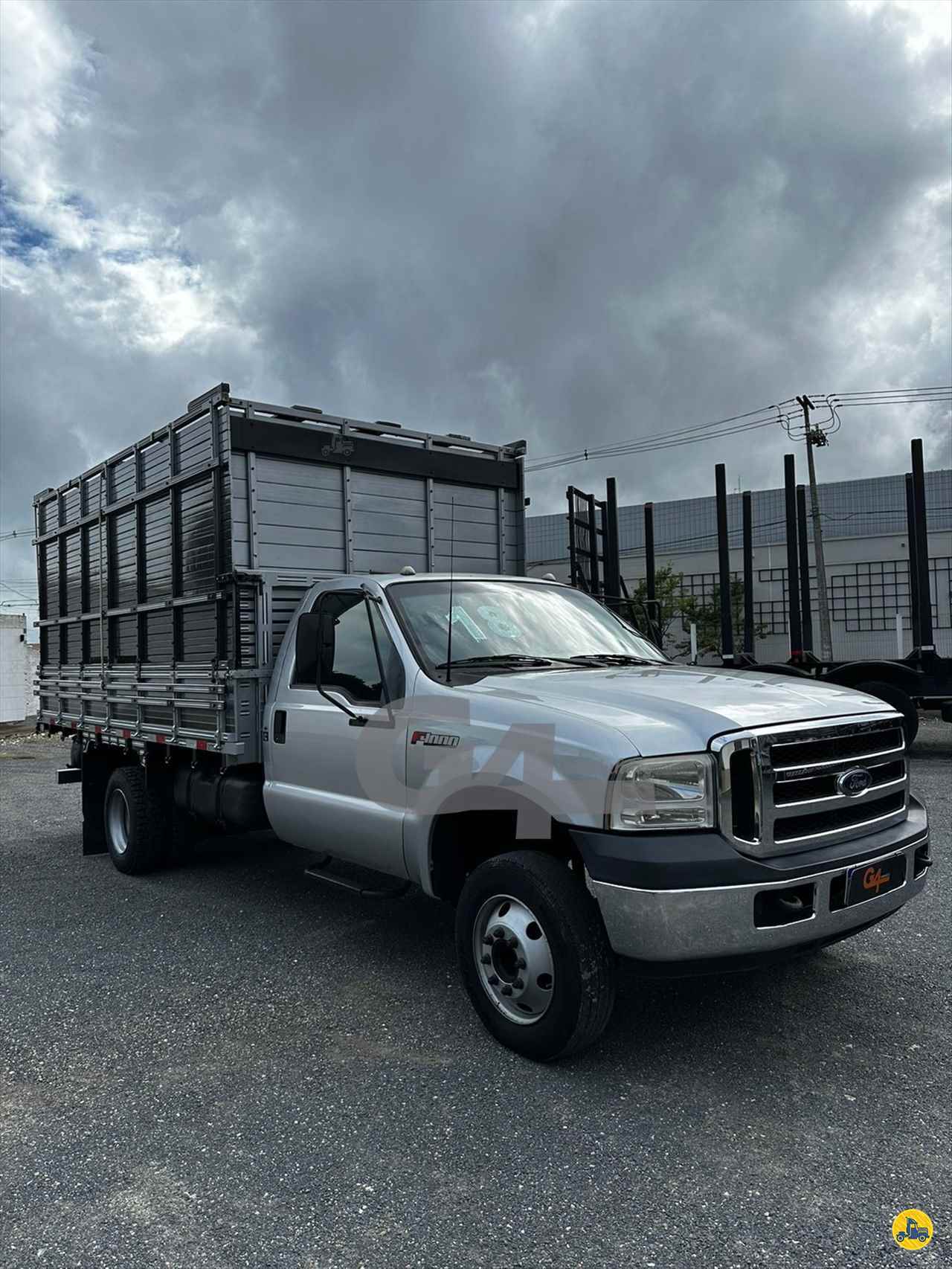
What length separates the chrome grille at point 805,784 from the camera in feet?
11.6

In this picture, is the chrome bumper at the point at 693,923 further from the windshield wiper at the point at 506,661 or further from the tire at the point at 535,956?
the windshield wiper at the point at 506,661

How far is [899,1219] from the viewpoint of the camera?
9.07 feet

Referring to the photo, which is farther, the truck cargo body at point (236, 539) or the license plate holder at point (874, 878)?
the truck cargo body at point (236, 539)

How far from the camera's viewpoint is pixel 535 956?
12.3ft

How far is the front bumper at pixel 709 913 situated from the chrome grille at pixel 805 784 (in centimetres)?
12

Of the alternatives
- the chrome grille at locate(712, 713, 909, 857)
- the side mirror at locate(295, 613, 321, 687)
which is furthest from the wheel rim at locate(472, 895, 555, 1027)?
the side mirror at locate(295, 613, 321, 687)

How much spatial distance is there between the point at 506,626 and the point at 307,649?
44.3 inches

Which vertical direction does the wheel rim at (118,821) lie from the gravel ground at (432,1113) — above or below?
above

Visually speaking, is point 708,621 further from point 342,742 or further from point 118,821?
point 342,742

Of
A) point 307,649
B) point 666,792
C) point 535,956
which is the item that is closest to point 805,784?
point 666,792

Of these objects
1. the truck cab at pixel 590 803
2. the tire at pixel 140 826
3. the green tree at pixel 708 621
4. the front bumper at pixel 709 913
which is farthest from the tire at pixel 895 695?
the green tree at pixel 708 621

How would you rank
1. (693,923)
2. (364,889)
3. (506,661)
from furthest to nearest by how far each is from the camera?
(364,889) → (506,661) → (693,923)

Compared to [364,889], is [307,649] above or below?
above

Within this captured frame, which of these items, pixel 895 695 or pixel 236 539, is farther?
pixel 895 695
